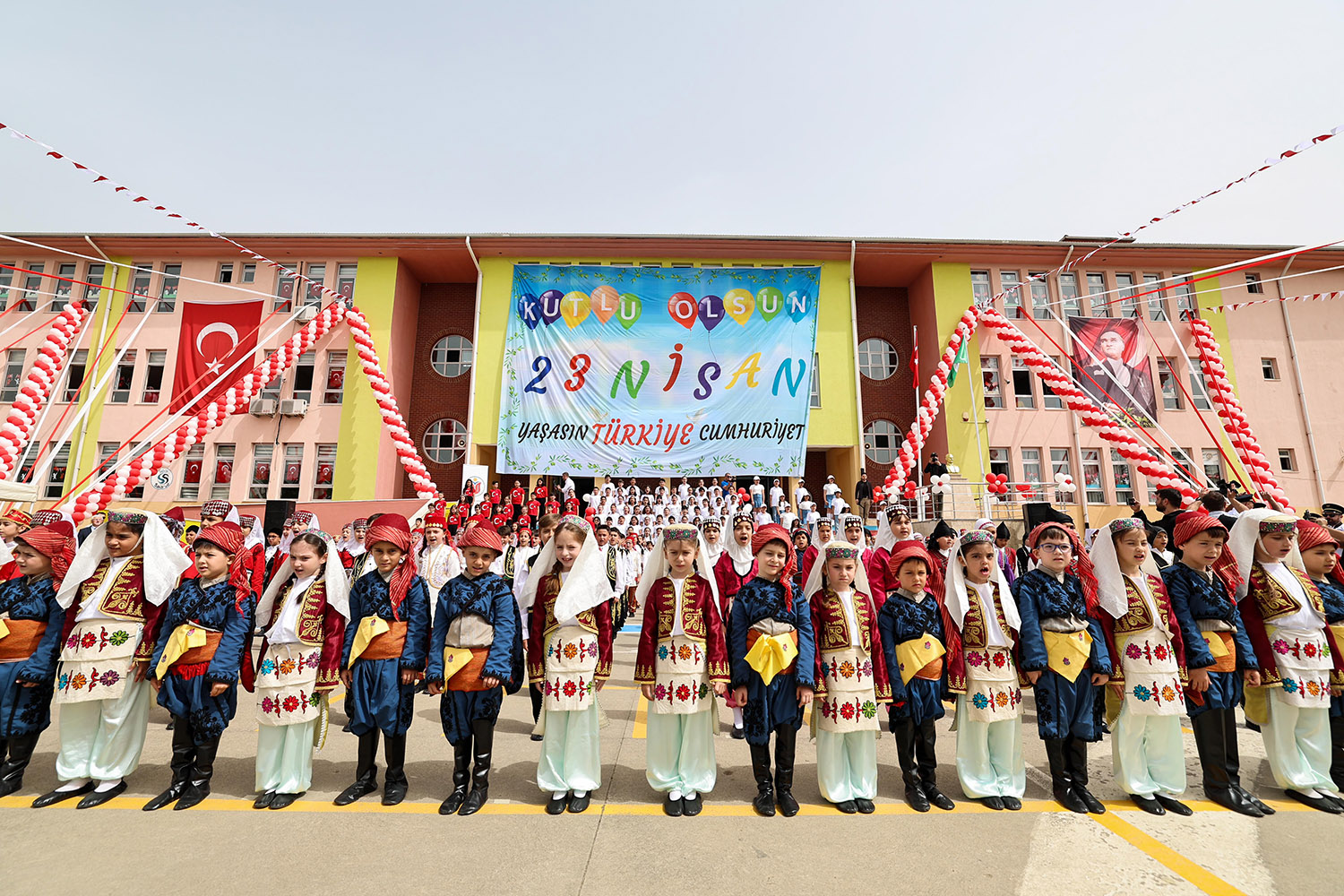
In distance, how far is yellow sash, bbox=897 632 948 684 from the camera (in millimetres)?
3678

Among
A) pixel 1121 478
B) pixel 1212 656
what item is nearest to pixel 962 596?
pixel 1212 656

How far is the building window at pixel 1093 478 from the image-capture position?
1900 centimetres

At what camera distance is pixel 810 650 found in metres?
3.61

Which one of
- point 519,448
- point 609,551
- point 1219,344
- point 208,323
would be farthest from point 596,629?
point 1219,344

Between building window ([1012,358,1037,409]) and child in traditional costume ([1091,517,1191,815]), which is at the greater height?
building window ([1012,358,1037,409])

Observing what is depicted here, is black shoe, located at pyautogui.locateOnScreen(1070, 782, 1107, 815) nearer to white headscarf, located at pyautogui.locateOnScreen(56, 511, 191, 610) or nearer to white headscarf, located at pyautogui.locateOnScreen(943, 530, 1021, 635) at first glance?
white headscarf, located at pyautogui.locateOnScreen(943, 530, 1021, 635)

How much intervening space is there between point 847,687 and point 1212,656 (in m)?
2.18

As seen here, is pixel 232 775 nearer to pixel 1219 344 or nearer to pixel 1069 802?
pixel 1069 802

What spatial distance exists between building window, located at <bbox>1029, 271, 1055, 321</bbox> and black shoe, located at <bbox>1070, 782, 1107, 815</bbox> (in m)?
19.5

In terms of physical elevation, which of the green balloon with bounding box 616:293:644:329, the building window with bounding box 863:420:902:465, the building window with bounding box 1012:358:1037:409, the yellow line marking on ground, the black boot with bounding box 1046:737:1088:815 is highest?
the green balloon with bounding box 616:293:644:329

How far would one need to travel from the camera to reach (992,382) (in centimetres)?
1995

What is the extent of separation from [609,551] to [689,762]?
2949mm

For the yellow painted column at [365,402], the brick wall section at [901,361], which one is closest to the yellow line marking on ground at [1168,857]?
the brick wall section at [901,361]

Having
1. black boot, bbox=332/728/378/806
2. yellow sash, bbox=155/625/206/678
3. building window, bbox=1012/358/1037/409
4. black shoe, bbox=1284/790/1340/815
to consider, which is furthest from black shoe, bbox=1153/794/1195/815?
building window, bbox=1012/358/1037/409
